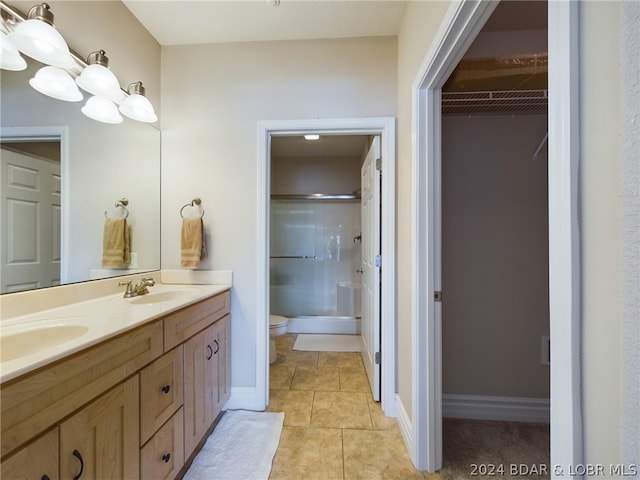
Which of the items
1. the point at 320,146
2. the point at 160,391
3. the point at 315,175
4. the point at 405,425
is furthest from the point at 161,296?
the point at 315,175

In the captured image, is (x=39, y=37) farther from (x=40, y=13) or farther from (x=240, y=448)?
(x=240, y=448)

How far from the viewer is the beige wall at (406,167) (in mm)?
1397

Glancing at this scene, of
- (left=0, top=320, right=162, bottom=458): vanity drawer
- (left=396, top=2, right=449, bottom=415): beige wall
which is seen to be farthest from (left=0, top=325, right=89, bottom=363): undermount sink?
(left=396, top=2, right=449, bottom=415): beige wall

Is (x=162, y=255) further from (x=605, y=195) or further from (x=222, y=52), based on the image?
(x=605, y=195)

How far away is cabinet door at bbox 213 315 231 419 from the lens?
163 centimetres

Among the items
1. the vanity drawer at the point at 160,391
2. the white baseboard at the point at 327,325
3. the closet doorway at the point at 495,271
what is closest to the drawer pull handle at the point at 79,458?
the vanity drawer at the point at 160,391

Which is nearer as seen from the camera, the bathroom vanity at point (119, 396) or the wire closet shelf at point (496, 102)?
the bathroom vanity at point (119, 396)

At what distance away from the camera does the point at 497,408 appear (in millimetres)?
1761

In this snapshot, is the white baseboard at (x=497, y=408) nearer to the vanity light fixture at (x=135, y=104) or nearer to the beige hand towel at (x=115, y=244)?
the beige hand towel at (x=115, y=244)

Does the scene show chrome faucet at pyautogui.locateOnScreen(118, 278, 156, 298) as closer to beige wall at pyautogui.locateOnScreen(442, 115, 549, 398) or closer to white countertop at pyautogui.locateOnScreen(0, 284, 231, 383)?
white countertop at pyautogui.locateOnScreen(0, 284, 231, 383)

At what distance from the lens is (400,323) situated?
1.73 metres

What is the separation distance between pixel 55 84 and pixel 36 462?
146 cm

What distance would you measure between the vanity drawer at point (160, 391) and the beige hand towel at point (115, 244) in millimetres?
729

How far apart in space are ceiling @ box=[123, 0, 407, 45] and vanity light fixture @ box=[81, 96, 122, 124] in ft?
2.16
